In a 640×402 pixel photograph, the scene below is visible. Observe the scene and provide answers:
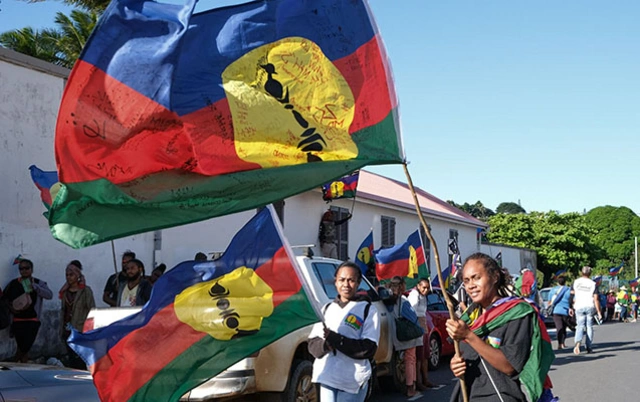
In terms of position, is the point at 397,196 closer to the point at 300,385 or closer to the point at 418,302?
Answer: the point at 418,302

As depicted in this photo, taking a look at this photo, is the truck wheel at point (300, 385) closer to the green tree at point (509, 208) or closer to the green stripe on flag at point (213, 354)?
the green stripe on flag at point (213, 354)

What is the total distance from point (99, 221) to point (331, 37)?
1.70 meters

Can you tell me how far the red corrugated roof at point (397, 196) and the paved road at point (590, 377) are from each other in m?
8.27

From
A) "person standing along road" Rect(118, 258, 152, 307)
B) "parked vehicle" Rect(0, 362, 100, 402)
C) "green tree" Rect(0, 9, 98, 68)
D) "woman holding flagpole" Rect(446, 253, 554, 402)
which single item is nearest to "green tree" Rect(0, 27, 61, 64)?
"green tree" Rect(0, 9, 98, 68)

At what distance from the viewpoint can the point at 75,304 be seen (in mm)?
11016

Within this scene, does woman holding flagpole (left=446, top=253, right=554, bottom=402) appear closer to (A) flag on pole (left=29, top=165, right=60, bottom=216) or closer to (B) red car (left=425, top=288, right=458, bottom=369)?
(A) flag on pole (left=29, top=165, right=60, bottom=216)

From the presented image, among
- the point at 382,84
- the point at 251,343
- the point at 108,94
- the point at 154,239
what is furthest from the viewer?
the point at 154,239

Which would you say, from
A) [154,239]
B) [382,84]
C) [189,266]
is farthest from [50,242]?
[382,84]

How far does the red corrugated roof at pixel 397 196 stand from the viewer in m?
25.6

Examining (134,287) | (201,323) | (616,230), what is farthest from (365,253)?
(616,230)

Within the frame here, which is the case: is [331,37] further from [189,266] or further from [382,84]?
[189,266]

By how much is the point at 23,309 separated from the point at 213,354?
7414 mm

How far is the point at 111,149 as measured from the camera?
4.38 m

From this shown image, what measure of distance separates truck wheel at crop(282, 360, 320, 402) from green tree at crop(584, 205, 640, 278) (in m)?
82.3
